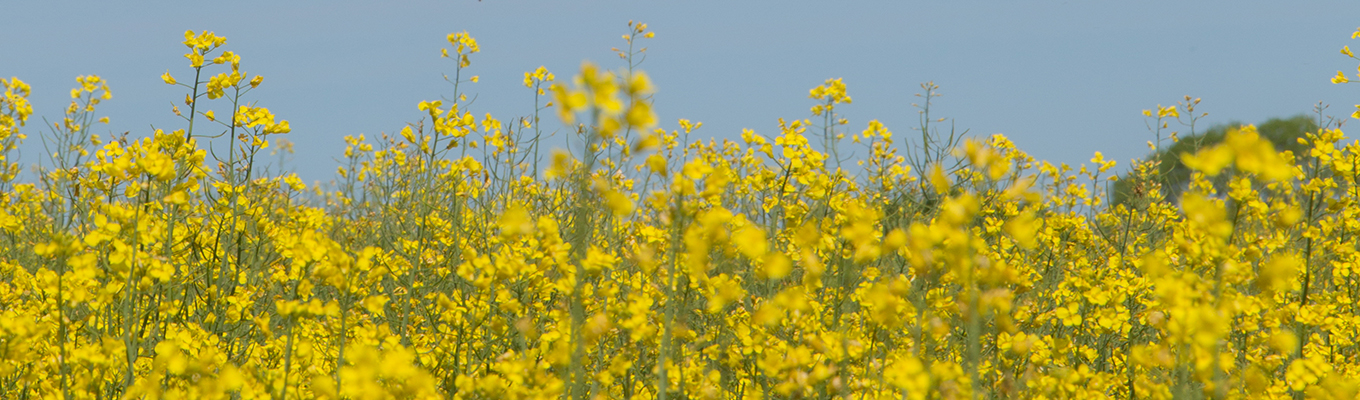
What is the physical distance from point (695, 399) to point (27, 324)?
1840mm

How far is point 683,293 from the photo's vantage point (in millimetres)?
3164

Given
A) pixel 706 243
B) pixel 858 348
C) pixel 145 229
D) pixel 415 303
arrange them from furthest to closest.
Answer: pixel 415 303, pixel 145 229, pixel 858 348, pixel 706 243

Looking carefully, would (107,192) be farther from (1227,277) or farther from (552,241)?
(1227,277)

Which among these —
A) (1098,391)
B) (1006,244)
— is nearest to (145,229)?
(1098,391)

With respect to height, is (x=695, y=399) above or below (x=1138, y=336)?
below

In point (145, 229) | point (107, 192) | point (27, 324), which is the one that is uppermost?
point (107, 192)

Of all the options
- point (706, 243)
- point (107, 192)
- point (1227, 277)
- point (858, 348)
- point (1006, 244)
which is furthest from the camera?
point (1006, 244)

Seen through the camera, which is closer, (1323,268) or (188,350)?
(188,350)

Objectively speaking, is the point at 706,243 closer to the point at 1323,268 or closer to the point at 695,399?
the point at 695,399

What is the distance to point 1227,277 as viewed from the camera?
2512mm

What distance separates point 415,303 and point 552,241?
8.53 feet

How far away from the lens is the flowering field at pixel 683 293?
2066mm

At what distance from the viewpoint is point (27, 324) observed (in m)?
2.63

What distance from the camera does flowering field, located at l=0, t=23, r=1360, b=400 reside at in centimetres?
207
